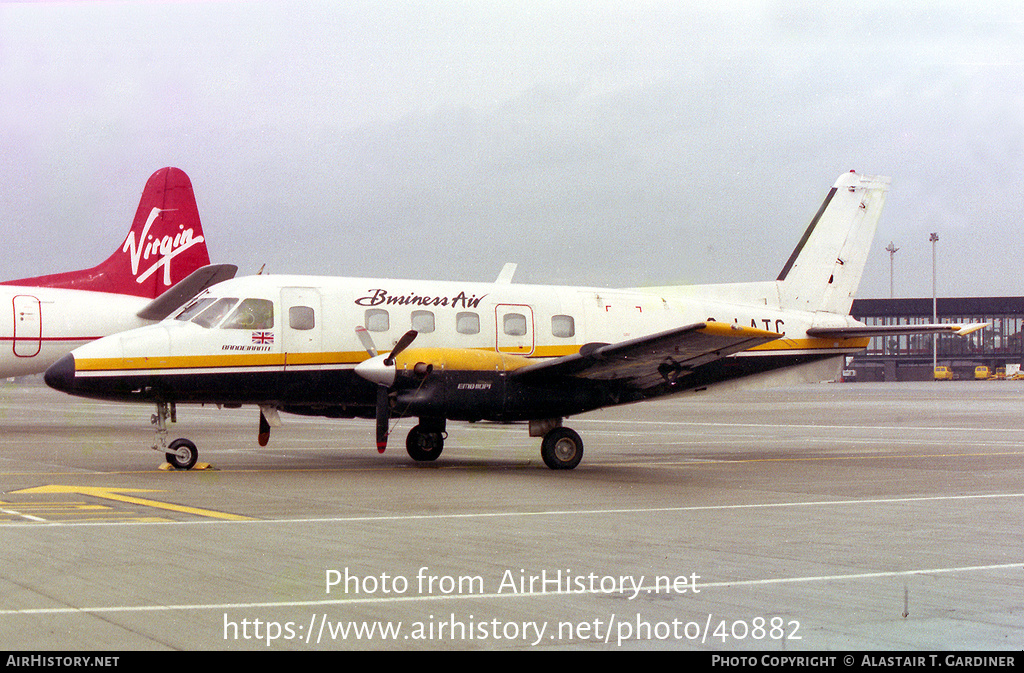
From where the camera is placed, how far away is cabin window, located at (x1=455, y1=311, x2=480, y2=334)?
1833cm

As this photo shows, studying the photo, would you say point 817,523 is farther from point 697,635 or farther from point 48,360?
point 48,360

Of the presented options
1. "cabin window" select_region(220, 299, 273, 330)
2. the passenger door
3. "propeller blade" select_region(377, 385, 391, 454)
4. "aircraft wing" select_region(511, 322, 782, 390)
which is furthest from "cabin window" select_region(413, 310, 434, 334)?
"cabin window" select_region(220, 299, 273, 330)

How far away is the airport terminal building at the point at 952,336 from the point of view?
121188mm

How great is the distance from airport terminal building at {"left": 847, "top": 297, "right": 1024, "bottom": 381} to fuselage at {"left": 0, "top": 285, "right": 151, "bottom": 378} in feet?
320

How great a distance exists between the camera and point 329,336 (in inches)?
690

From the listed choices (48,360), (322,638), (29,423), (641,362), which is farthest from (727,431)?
(322,638)

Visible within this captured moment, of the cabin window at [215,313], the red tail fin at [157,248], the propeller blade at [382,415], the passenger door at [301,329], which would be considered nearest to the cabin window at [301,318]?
→ the passenger door at [301,329]

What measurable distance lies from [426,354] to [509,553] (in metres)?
7.62

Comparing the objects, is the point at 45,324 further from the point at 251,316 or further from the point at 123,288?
the point at 251,316

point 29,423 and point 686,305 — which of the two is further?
point 29,423

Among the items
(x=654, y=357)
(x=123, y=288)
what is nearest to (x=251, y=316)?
(x=654, y=357)

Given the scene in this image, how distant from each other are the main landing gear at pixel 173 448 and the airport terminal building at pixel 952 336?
345 feet
